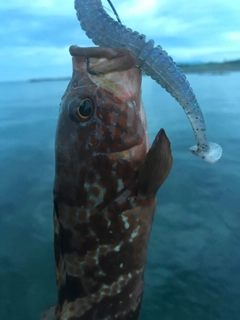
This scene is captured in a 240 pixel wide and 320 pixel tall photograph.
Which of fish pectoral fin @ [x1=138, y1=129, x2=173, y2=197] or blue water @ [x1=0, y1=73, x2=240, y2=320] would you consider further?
blue water @ [x1=0, y1=73, x2=240, y2=320]

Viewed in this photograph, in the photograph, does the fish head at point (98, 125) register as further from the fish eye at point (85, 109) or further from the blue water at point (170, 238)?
the blue water at point (170, 238)

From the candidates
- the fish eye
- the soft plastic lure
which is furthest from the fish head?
the soft plastic lure

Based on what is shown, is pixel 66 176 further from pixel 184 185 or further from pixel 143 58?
pixel 184 185

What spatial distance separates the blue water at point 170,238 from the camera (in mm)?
4625

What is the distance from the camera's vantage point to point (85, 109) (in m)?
1.92

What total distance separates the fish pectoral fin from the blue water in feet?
4.72

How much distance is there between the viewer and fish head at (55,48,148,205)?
190 cm

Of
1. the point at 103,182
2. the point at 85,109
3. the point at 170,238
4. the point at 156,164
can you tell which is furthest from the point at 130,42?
the point at 170,238

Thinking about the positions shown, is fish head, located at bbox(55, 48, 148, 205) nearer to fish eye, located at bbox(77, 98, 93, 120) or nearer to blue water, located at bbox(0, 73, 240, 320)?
fish eye, located at bbox(77, 98, 93, 120)

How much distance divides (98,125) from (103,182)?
0.35 metres

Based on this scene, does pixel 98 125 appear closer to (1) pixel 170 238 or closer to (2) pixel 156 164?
(2) pixel 156 164

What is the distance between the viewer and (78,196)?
79.7 inches

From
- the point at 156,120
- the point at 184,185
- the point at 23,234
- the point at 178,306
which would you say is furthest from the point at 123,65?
the point at 156,120

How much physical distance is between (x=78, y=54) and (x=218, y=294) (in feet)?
13.5
